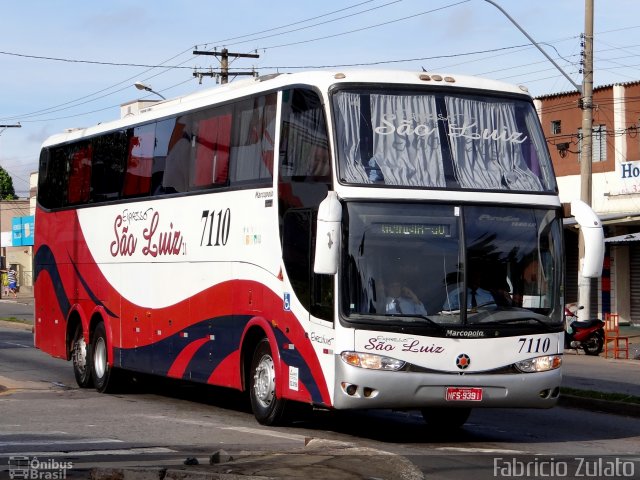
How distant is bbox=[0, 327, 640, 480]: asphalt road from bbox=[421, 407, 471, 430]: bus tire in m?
0.14

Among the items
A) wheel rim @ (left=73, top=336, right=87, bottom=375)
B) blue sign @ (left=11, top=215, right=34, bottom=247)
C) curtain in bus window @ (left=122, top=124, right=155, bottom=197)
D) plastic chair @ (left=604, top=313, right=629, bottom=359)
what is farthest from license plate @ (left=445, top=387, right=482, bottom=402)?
blue sign @ (left=11, top=215, right=34, bottom=247)

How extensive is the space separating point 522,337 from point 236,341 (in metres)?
3.90

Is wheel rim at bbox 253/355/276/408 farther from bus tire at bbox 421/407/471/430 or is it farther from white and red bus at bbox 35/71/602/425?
bus tire at bbox 421/407/471/430

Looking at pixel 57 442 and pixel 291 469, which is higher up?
pixel 291 469

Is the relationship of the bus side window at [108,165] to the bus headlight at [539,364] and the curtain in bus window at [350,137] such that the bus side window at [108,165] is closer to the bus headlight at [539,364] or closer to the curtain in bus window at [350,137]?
the curtain in bus window at [350,137]

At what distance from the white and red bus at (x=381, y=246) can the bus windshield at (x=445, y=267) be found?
0.01 meters

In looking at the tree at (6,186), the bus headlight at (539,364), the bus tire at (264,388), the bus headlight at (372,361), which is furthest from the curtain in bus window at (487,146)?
the tree at (6,186)

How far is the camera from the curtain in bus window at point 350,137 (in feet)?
41.4

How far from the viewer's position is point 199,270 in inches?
640

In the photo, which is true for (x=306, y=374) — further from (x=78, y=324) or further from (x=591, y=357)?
(x=591, y=357)

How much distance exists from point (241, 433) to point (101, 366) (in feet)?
22.4

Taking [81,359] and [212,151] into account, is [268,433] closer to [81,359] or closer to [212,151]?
[212,151]

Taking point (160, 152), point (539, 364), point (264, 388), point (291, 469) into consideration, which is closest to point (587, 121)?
point (160, 152)

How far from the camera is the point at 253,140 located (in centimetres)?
1481
